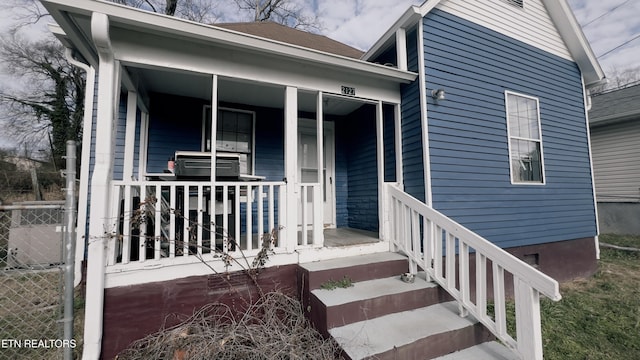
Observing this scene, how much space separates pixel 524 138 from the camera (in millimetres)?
4531

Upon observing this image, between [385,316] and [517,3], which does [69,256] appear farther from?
→ [517,3]

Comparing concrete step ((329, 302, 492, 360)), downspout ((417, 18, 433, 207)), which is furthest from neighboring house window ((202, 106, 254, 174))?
concrete step ((329, 302, 492, 360))

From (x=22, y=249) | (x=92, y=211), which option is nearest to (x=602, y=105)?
(x=92, y=211)

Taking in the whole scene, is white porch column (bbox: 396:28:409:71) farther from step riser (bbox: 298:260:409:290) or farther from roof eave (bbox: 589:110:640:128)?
roof eave (bbox: 589:110:640:128)

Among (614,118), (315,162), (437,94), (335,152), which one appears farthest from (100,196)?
(614,118)

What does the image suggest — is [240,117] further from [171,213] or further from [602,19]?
[602,19]

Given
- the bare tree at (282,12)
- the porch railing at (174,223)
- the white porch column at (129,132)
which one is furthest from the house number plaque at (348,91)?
the bare tree at (282,12)

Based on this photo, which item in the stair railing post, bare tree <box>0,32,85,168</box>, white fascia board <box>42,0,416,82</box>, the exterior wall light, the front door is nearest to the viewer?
the stair railing post

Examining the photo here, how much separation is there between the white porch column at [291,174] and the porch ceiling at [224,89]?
0.29m

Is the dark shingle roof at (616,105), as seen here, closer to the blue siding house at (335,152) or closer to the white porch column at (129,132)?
the blue siding house at (335,152)

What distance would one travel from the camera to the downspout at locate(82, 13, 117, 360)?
2.13 meters

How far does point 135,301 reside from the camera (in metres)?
2.33

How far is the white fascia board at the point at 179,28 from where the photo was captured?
2.22m

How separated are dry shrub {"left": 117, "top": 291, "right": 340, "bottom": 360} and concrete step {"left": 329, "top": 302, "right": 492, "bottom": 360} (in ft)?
0.66
